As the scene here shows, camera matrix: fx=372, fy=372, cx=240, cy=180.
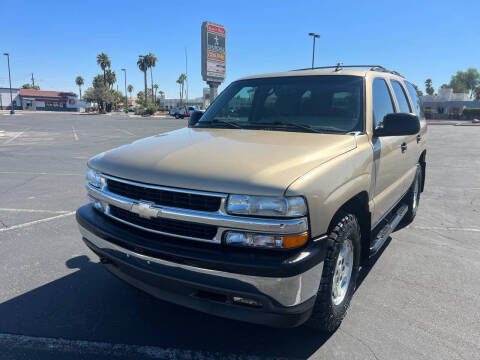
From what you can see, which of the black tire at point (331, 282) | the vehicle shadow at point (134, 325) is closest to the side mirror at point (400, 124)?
the black tire at point (331, 282)

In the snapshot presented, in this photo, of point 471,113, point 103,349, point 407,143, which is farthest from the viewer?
point 471,113

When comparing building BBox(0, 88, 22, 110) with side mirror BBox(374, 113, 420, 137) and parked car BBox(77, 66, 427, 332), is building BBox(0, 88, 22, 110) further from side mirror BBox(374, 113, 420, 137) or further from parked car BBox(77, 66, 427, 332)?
side mirror BBox(374, 113, 420, 137)

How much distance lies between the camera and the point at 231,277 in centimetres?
214

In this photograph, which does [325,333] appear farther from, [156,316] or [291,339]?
[156,316]

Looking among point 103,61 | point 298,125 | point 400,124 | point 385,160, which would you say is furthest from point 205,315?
point 103,61

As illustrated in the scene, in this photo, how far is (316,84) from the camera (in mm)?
3680

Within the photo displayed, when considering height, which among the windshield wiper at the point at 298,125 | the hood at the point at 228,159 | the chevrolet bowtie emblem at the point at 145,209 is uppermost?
the windshield wiper at the point at 298,125

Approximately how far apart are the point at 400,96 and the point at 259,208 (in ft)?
10.7

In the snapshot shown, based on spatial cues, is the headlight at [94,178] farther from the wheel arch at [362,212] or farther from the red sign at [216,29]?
the red sign at [216,29]

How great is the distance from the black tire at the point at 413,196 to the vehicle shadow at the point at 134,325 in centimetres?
306

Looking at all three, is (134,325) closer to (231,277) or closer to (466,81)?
(231,277)

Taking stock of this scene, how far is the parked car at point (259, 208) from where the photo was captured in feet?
7.07

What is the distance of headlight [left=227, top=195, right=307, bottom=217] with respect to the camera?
2.13 m

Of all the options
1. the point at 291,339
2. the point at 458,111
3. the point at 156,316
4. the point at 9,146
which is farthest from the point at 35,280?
the point at 458,111
